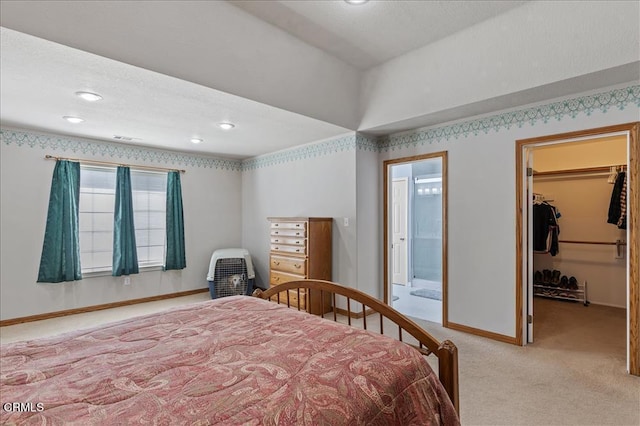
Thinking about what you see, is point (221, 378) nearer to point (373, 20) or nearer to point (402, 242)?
point (373, 20)

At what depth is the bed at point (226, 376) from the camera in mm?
967

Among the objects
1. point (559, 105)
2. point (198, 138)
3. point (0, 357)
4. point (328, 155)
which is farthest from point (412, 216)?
point (0, 357)

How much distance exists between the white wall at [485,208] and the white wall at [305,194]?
1.16 meters

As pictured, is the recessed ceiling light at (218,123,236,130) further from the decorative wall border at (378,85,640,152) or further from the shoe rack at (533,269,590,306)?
the shoe rack at (533,269,590,306)

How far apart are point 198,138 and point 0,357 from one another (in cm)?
355

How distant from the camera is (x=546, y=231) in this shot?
16.4 feet

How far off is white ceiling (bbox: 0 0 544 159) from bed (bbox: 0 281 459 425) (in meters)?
1.81

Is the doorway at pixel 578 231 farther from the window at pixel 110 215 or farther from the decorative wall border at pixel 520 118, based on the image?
the window at pixel 110 215

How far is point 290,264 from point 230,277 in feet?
4.09

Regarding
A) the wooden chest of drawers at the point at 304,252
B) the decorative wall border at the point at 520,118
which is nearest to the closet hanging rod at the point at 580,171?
the decorative wall border at the point at 520,118

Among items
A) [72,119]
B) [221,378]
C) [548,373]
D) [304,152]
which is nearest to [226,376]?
A: [221,378]

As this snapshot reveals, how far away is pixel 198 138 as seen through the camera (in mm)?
4500

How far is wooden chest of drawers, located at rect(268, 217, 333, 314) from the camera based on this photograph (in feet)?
13.9

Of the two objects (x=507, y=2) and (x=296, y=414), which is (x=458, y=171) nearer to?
(x=507, y=2)
